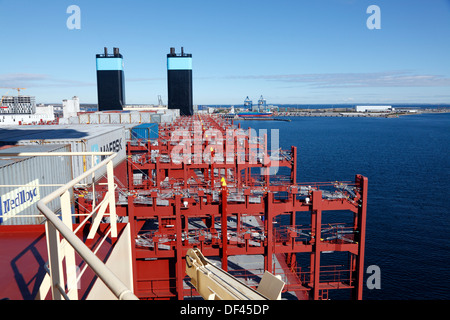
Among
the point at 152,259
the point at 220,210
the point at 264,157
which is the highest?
the point at 264,157

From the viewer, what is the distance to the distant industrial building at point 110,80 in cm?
5069

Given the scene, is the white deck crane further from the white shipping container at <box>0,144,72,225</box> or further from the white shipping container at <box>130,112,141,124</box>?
the white shipping container at <box>130,112,141,124</box>

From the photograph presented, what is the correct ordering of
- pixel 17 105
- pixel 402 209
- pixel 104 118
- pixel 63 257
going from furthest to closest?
pixel 17 105 < pixel 104 118 < pixel 402 209 < pixel 63 257

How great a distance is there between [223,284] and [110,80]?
51.8m

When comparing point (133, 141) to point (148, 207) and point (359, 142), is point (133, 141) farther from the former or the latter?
point (359, 142)

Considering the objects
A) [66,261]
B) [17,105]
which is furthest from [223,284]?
[17,105]

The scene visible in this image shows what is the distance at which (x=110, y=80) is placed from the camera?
51.0 metres

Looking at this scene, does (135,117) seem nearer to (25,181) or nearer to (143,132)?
(143,132)

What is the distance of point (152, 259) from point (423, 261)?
21.3 metres

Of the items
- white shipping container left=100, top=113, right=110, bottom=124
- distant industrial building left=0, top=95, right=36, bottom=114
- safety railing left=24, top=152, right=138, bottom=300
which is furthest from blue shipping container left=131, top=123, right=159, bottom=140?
distant industrial building left=0, top=95, right=36, bottom=114

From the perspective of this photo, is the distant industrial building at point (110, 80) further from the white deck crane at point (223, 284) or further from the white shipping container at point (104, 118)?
the white deck crane at point (223, 284)

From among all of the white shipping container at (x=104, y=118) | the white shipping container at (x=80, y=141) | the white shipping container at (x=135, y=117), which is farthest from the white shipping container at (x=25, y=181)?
the white shipping container at (x=104, y=118)
